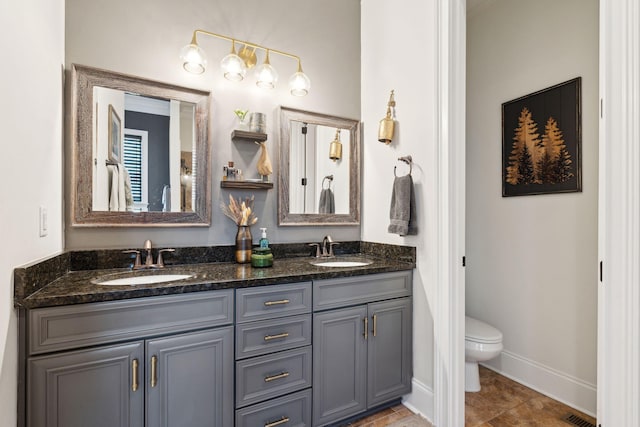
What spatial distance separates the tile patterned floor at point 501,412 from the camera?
1.75 m

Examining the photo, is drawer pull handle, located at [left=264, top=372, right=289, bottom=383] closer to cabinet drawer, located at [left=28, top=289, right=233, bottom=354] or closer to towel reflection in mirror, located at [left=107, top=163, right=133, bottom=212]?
cabinet drawer, located at [left=28, top=289, right=233, bottom=354]

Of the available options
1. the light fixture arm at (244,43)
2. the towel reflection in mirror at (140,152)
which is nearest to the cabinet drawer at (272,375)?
the towel reflection in mirror at (140,152)

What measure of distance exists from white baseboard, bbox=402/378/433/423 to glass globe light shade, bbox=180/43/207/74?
2.30 meters

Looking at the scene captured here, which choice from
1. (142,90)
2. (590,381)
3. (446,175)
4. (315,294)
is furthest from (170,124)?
(590,381)

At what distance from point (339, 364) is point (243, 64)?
1868 millimetres

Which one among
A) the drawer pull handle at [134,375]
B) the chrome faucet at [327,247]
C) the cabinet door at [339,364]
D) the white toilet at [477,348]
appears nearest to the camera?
the drawer pull handle at [134,375]

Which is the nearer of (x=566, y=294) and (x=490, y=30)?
(x=566, y=294)

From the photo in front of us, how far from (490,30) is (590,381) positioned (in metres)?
2.61

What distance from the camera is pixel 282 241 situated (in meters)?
2.15

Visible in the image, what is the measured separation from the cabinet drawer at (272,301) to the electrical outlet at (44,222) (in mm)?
831

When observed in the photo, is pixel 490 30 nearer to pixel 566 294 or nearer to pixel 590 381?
pixel 566 294

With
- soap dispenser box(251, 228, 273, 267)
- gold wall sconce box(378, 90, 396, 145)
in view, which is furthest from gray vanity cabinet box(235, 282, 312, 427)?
gold wall sconce box(378, 90, 396, 145)

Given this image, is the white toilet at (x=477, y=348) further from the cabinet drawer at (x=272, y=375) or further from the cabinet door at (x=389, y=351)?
the cabinet drawer at (x=272, y=375)

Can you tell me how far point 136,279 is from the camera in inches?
58.6
